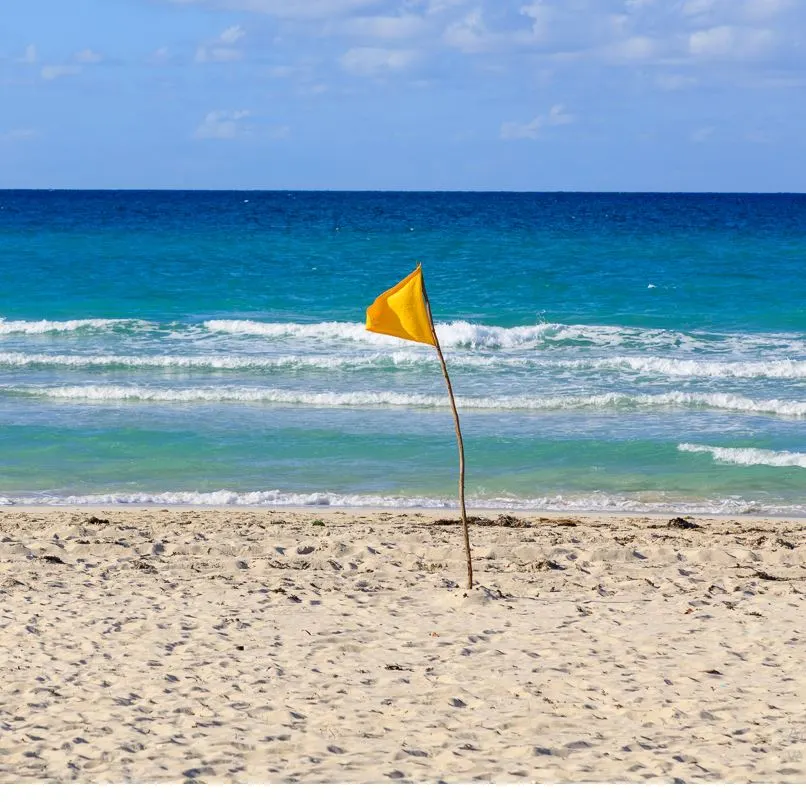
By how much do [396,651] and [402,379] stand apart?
11676mm

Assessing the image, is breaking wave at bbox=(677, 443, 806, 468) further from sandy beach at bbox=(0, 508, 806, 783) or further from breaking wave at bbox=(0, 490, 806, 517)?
sandy beach at bbox=(0, 508, 806, 783)

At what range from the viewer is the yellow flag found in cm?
712

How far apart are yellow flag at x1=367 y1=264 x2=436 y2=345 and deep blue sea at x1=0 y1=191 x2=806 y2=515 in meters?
4.14

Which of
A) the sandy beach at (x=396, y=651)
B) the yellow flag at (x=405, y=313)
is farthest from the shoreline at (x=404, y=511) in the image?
the yellow flag at (x=405, y=313)

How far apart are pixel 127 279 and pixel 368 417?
61.6 ft

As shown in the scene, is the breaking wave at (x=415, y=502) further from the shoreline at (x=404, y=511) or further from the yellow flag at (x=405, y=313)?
the yellow flag at (x=405, y=313)

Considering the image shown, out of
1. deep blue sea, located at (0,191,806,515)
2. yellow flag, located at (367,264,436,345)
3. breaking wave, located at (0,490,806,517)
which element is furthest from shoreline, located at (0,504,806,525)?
yellow flag, located at (367,264,436,345)

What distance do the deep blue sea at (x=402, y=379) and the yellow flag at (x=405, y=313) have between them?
13.6 feet

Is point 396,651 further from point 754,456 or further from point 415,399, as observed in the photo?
point 415,399

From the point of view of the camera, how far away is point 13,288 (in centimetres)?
3058

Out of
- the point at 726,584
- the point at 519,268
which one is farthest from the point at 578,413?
the point at 519,268
